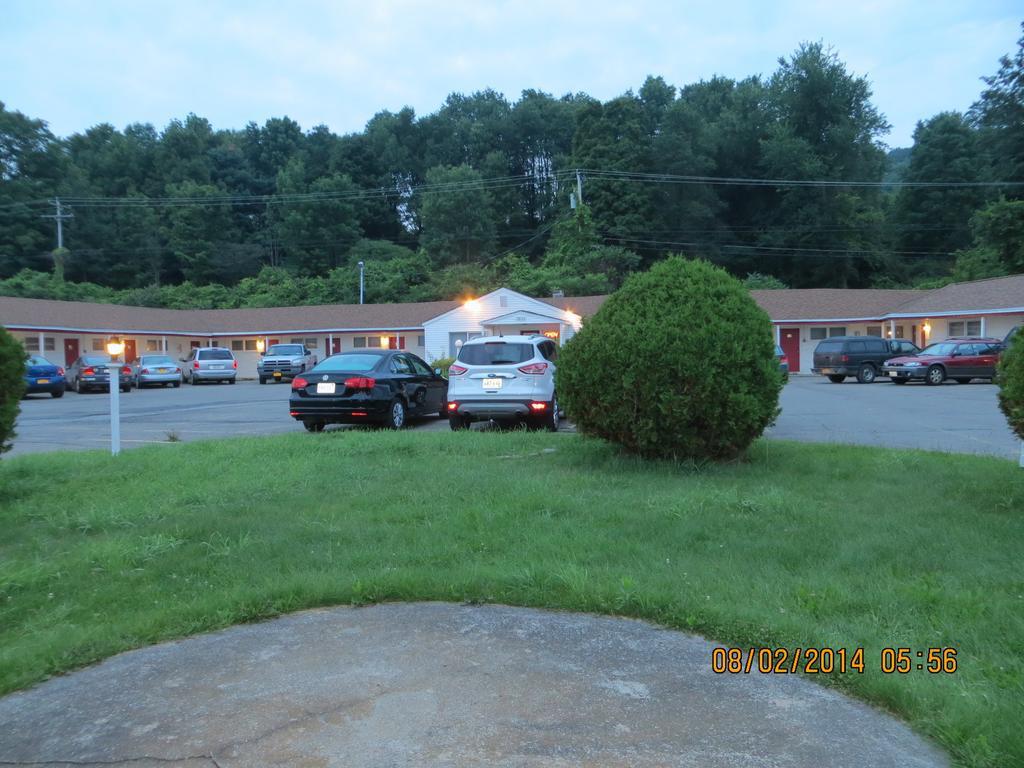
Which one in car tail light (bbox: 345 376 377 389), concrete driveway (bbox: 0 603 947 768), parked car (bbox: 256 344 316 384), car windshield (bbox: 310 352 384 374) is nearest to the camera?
concrete driveway (bbox: 0 603 947 768)

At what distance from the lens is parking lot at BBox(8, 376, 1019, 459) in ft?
40.1

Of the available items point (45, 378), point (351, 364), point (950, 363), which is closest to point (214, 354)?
point (45, 378)

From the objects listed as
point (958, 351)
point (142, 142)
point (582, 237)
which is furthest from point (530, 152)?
point (958, 351)

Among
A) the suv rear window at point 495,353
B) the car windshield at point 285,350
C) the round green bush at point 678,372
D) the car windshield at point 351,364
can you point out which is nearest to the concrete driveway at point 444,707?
the round green bush at point 678,372

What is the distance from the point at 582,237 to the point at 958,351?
3615cm

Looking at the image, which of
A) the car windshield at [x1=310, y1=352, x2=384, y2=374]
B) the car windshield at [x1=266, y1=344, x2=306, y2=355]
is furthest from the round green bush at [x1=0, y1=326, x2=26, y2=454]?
the car windshield at [x1=266, y1=344, x2=306, y2=355]

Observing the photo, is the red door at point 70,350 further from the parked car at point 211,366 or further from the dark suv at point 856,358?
the dark suv at point 856,358

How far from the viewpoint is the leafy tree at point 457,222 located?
69250 mm

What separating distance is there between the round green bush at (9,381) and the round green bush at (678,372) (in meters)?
5.44

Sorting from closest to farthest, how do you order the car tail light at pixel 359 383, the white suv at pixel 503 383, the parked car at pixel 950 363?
the white suv at pixel 503 383 → the car tail light at pixel 359 383 → the parked car at pixel 950 363

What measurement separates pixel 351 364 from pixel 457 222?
190ft

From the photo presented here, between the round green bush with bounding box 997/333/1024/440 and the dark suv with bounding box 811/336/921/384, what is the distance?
24.3 meters

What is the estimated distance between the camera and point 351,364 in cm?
1367

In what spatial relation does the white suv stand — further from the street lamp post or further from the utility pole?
the utility pole
